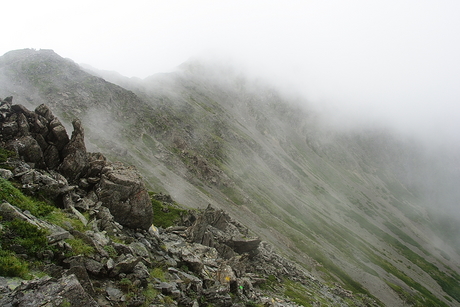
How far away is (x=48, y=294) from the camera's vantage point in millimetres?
10422

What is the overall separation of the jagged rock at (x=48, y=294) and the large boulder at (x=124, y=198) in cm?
1909

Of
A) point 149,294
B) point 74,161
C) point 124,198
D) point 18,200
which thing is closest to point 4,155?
point 74,161

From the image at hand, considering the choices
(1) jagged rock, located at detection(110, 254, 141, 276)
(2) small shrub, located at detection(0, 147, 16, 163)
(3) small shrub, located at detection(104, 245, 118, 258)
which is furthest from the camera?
(2) small shrub, located at detection(0, 147, 16, 163)

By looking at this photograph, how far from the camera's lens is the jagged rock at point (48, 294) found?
9.80 meters

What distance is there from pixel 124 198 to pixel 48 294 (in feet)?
69.9

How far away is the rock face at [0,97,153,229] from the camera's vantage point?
27.4 metres

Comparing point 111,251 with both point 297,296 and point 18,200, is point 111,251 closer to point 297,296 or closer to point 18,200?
point 18,200

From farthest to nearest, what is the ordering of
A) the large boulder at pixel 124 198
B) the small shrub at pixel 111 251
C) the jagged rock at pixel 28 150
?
1. the large boulder at pixel 124 198
2. the jagged rock at pixel 28 150
3. the small shrub at pixel 111 251

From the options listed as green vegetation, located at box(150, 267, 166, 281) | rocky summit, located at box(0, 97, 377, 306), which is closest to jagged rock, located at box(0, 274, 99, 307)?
rocky summit, located at box(0, 97, 377, 306)

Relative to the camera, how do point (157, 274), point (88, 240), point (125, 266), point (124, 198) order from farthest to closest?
point (124, 198)
point (157, 274)
point (88, 240)
point (125, 266)

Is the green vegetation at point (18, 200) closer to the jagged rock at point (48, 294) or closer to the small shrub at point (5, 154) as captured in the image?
→ the small shrub at point (5, 154)

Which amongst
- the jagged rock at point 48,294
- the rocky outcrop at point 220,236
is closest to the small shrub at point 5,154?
the jagged rock at point 48,294

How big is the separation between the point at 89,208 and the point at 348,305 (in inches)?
3120

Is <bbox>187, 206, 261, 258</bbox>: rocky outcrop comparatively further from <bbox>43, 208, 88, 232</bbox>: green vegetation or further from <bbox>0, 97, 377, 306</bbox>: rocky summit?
<bbox>43, 208, 88, 232</bbox>: green vegetation
